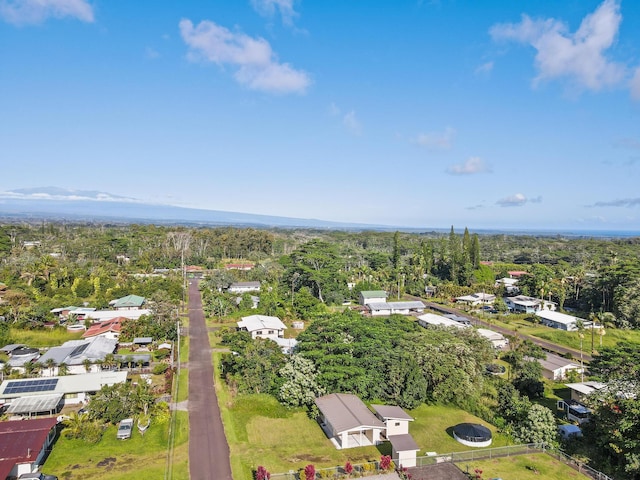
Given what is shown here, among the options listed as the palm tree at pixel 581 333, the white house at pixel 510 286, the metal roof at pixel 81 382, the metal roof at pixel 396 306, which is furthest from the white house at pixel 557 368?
the white house at pixel 510 286

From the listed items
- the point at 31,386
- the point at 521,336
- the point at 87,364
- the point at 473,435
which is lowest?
the point at 87,364

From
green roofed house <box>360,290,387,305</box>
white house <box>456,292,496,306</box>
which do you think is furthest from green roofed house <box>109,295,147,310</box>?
white house <box>456,292,496,306</box>

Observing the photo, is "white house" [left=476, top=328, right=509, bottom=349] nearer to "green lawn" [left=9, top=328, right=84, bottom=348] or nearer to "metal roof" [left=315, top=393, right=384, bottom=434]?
"metal roof" [left=315, top=393, right=384, bottom=434]

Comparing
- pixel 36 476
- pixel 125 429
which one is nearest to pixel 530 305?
pixel 125 429

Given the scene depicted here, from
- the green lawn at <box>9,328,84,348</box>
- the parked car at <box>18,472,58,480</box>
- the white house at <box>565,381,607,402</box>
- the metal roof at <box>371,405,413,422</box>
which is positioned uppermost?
the white house at <box>565,381,607,402</box>

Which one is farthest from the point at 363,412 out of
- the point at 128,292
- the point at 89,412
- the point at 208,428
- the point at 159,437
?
the point at 128,292

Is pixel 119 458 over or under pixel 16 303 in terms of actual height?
under

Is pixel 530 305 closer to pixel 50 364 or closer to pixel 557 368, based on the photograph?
pixel 557 368
